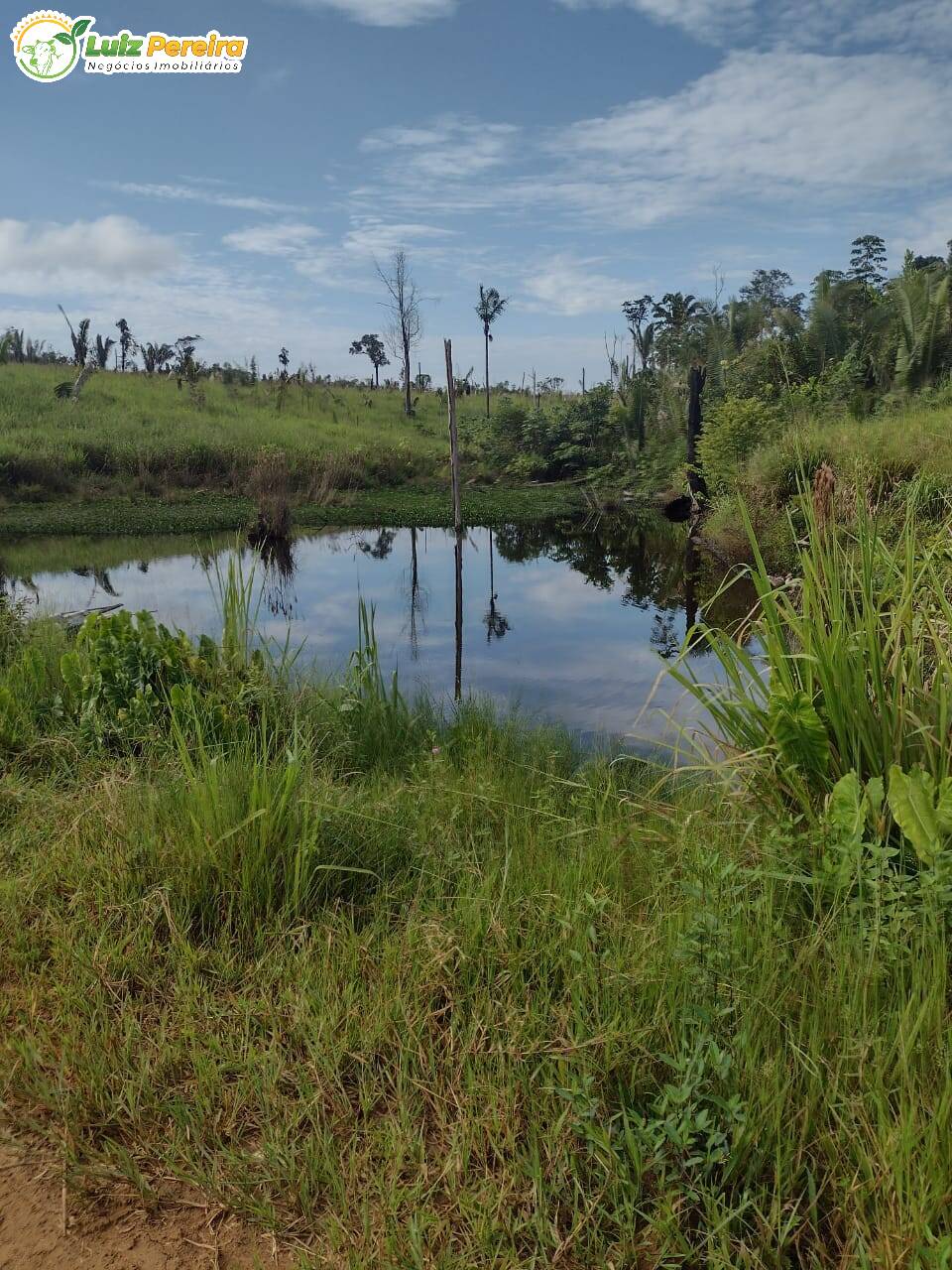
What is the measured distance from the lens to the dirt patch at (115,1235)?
1654 mm

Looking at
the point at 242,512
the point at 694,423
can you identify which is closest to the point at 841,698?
the point at 694,423

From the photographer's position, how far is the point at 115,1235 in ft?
5.63

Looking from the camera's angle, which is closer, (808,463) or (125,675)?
(125,675)

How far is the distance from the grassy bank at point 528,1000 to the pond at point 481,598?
208 centimetres

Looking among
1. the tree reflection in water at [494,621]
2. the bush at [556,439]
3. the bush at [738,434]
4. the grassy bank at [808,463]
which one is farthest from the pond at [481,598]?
the bush at [556,439]

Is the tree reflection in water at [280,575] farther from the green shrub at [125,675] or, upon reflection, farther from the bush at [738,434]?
the bush at [738,434]

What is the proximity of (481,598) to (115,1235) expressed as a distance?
1026 cm

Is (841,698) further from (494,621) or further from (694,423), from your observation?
(694,423)

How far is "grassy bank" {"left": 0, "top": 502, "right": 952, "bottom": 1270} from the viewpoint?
5.37ft

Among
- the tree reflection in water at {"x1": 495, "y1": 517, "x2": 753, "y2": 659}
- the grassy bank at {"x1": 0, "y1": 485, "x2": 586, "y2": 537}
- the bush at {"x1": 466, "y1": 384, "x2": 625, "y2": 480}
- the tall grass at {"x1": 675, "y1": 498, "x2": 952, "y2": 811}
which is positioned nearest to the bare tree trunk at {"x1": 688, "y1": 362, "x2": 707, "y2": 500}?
the tree reflection in water at {"x1": 495, "y1": 517, "x2": 753, "y2": 659}

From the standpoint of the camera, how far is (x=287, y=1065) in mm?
2057

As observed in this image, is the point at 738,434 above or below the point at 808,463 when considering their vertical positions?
above

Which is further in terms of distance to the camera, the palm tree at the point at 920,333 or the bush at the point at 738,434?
→ the palm tree at the point at 920,333

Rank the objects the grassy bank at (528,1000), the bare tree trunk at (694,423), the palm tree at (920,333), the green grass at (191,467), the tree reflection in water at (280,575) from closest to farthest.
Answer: the grassy bank at (528,1000), the tree reflection in water at (280,575), the bare tree trunk at (694,423), the palm tree at (920,333), the green grass at (191,467)
